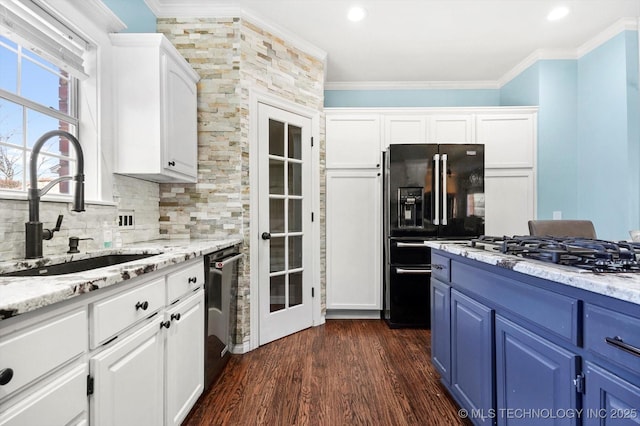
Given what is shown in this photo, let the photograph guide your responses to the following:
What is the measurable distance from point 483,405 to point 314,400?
0.94m

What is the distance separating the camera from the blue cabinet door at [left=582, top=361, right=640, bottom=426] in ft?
2.53

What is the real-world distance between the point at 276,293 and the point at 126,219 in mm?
1345

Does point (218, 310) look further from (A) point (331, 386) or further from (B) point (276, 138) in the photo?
(B) point (276, 138)

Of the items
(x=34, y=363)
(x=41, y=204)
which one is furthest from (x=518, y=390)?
(x=41, y=204)

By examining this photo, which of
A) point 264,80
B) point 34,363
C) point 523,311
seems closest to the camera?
point 34,363

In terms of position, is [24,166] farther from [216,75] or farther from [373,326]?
[373,326]

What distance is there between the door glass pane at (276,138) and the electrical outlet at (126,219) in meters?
1.21

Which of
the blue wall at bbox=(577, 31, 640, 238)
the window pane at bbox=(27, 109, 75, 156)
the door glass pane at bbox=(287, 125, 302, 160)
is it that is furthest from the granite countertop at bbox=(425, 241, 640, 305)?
the blue wall at bbox=(577, 31, 640, 238)

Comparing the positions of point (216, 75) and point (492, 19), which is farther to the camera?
point (492, 19)

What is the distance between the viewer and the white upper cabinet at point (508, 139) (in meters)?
3.38

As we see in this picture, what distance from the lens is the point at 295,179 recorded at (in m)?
3.02

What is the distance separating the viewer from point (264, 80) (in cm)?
278

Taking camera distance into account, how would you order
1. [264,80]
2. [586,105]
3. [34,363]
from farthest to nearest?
[586,105] < [264,80] < [34,363]

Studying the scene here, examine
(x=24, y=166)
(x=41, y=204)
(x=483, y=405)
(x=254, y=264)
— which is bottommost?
(x=483, y=405)
